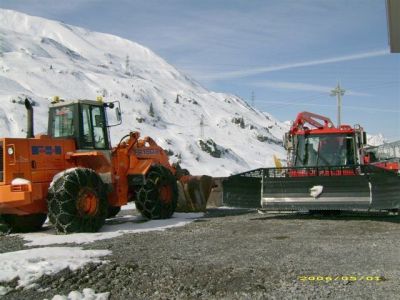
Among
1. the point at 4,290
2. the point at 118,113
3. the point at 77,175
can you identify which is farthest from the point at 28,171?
the point at 4,290

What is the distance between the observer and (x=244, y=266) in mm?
6281

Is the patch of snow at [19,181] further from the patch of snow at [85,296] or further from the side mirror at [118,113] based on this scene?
the patch of snow at [85,296]

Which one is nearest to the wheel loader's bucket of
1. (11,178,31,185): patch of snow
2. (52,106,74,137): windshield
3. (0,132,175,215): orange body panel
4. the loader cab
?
(0,132,175,215): orange body panel

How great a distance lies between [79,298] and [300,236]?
4.41 metres

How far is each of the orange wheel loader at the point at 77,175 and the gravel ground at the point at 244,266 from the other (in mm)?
920

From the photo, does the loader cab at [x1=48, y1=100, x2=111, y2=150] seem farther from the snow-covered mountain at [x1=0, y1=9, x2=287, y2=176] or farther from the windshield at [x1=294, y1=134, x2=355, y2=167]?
the snow-covered mountain at [x1=0, y1=9, x2=287, y2=176]

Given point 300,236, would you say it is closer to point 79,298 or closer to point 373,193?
point 373,193

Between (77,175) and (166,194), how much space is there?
3090 millimetres

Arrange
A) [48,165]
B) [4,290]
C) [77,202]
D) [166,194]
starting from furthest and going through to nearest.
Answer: [166,194]
[48,165]
[77,202]
[4,290]

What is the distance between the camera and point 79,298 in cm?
518

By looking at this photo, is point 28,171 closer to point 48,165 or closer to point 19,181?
point 19,181

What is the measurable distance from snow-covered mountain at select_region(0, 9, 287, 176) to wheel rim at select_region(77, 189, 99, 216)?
46.4 meters

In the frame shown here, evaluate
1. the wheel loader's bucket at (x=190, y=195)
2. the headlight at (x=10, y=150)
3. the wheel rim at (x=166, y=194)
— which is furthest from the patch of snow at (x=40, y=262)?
the wheel loader's bucket at (x=190, y=195)

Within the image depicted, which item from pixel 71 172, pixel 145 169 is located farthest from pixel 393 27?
pixel 71 172
